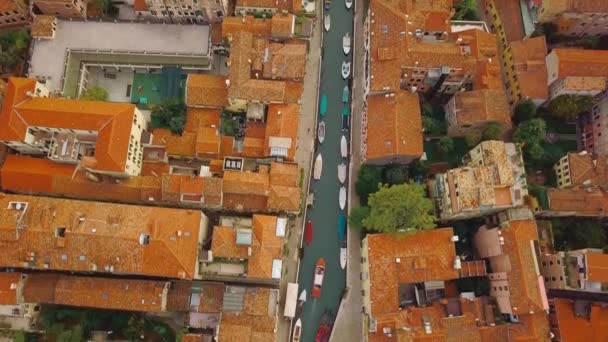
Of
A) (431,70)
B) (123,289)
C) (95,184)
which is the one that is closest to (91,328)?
(123,289)

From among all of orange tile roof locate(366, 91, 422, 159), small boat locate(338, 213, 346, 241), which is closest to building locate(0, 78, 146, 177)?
small boat locate(338, 213, 346, 241)

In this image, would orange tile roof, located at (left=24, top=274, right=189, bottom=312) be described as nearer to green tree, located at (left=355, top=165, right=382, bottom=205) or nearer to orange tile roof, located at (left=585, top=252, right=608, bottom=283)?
green tree, located at (left=355, top=165, right=382, bottom=205)

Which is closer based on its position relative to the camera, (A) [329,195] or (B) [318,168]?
(A) [329,195]

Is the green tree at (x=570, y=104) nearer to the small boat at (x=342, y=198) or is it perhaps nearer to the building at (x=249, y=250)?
the small boat at (x=342, y=198)

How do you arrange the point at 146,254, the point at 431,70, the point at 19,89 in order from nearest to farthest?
the point at 146,254 → the point at 19,89 → the point at 431,70

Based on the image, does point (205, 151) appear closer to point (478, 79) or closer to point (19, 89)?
point (19, 89)

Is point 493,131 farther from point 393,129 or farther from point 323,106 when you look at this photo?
point 323,106

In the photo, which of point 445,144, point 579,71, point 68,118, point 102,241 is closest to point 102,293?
point 102,241
